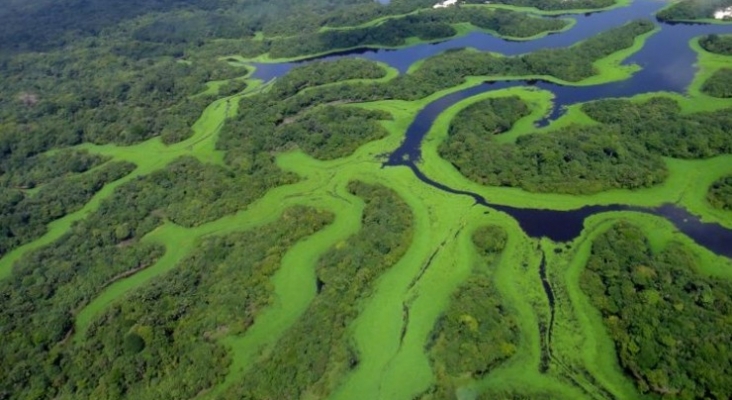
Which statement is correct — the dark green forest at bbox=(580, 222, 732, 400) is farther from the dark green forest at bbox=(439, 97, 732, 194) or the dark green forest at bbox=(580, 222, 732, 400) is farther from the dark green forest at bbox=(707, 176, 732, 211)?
the dark green forest at bbox=(439, 97, 732, 194)

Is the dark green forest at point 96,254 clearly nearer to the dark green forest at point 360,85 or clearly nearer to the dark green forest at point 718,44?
the dark green forest at point 360,85

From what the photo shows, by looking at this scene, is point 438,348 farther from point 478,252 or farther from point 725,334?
point 725,334

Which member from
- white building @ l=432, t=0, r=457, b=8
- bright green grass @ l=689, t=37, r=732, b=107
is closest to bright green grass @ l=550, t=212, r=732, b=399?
bright green grass @ l=689, t=37, r=732, b=107

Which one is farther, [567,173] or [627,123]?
[627,123]

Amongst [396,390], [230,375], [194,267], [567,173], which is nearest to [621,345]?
[396,390]

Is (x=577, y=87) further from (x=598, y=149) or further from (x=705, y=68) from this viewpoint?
(x=598, y=149)

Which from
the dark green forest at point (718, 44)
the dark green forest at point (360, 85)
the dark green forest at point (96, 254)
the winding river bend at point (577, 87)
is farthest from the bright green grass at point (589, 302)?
the dark green forest at point (718, 44)

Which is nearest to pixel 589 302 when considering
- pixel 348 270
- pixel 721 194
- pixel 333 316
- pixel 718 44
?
pixel 348 270
